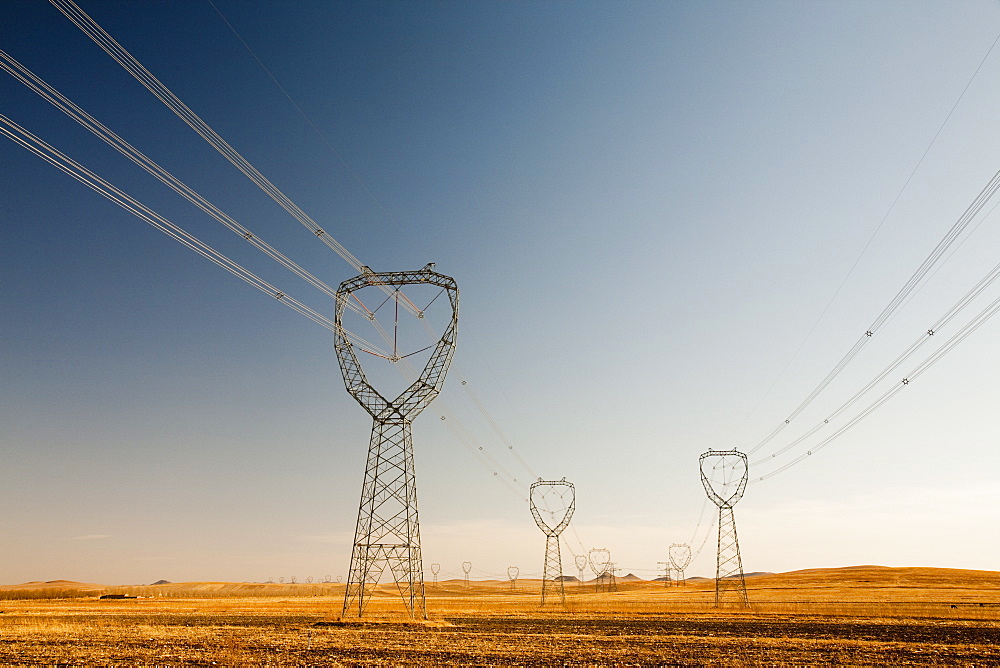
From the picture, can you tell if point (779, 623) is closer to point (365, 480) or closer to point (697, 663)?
point (697, 663)

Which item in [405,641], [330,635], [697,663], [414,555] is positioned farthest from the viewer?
[414,555]

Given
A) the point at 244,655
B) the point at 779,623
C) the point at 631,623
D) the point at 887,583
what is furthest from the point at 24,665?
the point at 887,583

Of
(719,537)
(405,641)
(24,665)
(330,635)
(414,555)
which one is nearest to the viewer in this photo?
(24,665)

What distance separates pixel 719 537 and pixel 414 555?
5096 cm

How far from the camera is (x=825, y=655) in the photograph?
28766 millimetres

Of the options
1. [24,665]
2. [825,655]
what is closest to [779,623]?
[825,655]

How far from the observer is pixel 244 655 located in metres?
26.7

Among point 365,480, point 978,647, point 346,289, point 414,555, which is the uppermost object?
point 346,289

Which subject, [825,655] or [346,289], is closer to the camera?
[825,655]

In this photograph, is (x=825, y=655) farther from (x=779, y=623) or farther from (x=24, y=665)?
(x=24, y=665)

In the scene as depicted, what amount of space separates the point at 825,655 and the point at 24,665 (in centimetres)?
3088

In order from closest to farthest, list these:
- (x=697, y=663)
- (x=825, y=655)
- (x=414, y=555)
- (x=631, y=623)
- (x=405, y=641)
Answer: (x=697, y=663)
(x=825, y=655)
(x=405, y=641)
(x=414, y=555)
(x=631, y=623)

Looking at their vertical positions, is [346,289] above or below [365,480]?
above

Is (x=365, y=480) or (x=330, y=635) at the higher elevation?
(x=365, y=480)
